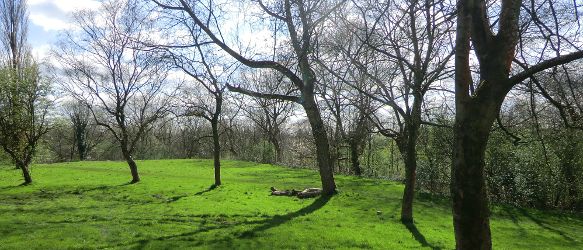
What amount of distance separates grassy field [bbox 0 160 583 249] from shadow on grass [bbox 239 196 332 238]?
1.4 inches

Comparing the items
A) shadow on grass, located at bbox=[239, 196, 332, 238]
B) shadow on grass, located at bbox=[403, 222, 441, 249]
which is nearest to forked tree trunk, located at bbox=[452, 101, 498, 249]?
shadow on grass, located at bbox=[403, 222, 441, 249]

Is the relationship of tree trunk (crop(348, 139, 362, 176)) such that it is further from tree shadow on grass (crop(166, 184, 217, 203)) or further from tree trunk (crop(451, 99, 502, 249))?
tree trunk (crop(451, 99, 502, 249))

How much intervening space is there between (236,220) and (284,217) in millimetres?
1865

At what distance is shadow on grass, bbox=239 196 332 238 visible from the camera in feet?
42.6

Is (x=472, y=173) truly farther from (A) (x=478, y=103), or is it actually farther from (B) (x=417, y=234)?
(B) (x=417, y=234)

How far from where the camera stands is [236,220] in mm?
15367

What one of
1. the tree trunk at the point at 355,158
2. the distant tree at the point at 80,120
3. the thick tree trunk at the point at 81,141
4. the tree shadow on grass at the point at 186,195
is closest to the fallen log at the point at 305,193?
the tree shadow on grass at the point at 186,195

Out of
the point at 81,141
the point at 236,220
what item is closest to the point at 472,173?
the point at 236,220

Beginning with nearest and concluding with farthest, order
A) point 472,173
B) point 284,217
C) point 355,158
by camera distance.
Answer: point 472,173, point 284,217, point 355,158

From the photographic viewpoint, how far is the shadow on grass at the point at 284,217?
1298cm

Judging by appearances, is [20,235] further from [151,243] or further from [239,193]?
[239,193]

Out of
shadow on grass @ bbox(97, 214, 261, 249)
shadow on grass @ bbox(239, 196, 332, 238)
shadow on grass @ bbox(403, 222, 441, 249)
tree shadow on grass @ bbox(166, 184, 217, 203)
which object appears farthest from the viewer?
tree shadow on grass @ bbox(166, 184, 217, 203)

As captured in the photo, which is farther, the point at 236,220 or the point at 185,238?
the point at 236,220

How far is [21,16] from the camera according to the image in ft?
142
